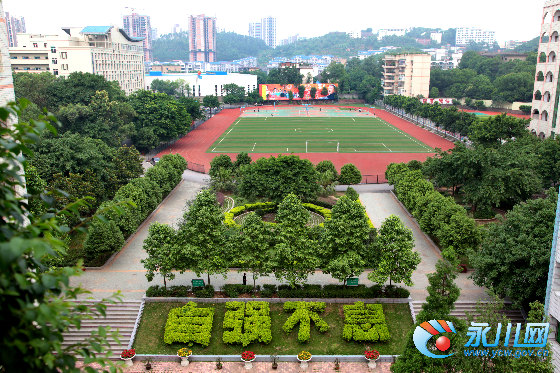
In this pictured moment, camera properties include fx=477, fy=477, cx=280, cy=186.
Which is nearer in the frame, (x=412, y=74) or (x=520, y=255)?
(x=520, y=255)

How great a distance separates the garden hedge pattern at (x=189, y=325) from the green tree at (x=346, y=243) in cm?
513

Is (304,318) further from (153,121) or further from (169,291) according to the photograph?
(153,121)

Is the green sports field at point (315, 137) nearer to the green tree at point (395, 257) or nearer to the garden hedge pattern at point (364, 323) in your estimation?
the green tree at point (395, 257)

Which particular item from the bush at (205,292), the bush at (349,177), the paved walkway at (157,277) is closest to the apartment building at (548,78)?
the bush at (349,177)

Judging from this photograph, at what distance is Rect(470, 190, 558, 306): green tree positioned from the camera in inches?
668

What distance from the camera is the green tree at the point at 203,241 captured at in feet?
62.7

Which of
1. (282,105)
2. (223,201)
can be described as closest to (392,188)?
(223,201)

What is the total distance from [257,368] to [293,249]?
4.87 m

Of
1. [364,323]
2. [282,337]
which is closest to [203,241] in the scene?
[282,337]

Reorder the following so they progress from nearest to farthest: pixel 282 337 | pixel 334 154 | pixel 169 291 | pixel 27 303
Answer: pixel 27 303 → pixel 282 337 → pixel 169 291 → pixel 334 154

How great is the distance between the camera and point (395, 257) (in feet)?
62.1

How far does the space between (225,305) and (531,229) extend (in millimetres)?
12206

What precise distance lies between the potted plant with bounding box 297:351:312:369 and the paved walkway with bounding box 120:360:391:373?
159 millimetres

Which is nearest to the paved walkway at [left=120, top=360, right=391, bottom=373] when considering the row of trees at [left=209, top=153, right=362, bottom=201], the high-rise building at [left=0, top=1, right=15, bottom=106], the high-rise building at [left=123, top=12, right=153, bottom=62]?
the high-rise building at [left=0, top=1, right=15, bottom=106]
